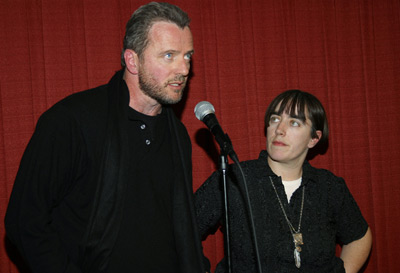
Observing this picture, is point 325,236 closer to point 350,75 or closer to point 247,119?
point 247,119

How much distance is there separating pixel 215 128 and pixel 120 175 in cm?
49

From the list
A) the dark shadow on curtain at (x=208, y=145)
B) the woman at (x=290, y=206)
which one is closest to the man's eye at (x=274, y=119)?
the woman at (x=290, y=206)

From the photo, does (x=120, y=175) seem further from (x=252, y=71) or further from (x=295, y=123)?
(x=252, y=71)

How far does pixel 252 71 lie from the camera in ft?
8.08

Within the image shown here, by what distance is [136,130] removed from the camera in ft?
5.53

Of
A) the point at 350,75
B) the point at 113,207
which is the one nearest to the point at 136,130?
the point at 113,207

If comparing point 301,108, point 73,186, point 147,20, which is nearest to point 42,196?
point 73,186

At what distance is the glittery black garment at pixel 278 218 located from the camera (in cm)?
199

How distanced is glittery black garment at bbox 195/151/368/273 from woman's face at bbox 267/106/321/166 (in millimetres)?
97

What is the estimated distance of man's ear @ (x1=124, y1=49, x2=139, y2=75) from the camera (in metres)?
1.68

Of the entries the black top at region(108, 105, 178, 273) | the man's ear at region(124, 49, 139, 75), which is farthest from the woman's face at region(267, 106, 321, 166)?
the man's ear at region(124, 49, 139, 75)

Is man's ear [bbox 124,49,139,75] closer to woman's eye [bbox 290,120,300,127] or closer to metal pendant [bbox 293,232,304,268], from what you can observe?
woman's eye [bbox 290,120,300,127]

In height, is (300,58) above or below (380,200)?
above

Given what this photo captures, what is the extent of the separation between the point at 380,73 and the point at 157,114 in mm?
1764
